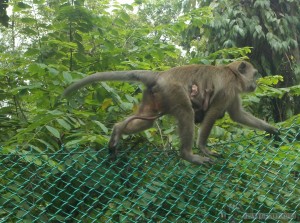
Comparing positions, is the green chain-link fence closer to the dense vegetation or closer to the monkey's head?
the dense vegetation

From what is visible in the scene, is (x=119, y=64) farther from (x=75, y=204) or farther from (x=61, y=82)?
(x=75, y=204)

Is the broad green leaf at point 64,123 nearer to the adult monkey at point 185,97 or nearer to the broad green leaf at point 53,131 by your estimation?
the broad green leaf at point 53,131

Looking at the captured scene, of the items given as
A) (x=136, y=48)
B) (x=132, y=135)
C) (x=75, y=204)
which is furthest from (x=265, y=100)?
(x=75, y=204)

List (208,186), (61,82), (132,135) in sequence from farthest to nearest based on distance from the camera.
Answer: (132,135) < (61,82) < (208,186)

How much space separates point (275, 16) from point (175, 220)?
8.44 metres

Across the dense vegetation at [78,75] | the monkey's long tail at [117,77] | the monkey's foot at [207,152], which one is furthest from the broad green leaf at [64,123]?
the monkey's foot at [207,152]

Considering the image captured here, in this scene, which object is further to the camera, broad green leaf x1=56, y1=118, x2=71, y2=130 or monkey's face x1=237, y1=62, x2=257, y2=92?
monkey's face x1=237, y1=62, x2=257, y2=92

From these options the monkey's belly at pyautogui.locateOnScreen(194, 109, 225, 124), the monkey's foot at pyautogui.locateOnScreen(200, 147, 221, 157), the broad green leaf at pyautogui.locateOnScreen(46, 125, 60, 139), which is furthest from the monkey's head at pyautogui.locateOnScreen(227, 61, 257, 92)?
the broad green leaf at pyautogui.locateOnScreen(46, 125, 60, 139)

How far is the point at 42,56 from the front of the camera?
5.78 m

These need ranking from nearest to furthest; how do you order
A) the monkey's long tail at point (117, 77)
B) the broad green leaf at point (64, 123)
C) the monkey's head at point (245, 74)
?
the broad green leaf at point (64, 123) < the monkey's long tail at point (117, 77) < the monkey's head at point (245, 74)

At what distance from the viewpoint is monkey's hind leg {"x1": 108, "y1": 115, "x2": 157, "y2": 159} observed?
15.4 feet

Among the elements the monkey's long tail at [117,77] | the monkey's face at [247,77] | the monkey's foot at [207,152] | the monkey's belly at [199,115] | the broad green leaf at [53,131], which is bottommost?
the monkey's foot at [207,152]

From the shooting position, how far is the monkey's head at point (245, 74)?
609 centimetres

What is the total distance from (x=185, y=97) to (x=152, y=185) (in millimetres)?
1412
